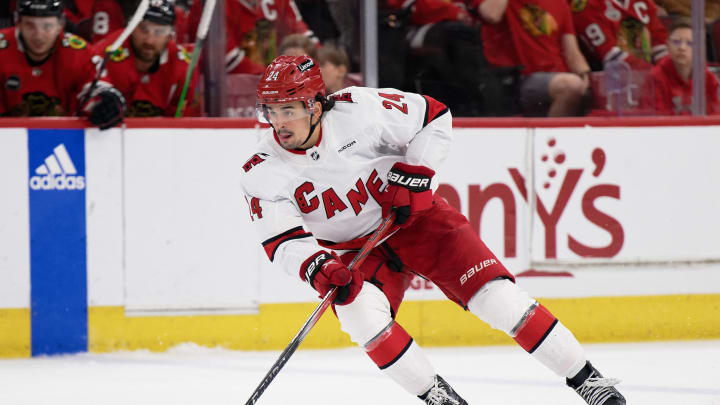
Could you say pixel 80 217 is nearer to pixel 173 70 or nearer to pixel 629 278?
pixel 173 70

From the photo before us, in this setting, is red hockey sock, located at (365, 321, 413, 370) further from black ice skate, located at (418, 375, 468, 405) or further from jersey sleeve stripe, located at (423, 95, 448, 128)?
jersey sleeve stripe, located at (423, 95, 448, 128)

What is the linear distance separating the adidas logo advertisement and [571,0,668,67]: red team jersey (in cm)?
213

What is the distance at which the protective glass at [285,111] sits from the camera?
8.63 ft

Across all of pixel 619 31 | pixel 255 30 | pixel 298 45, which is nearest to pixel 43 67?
pixel 255 30

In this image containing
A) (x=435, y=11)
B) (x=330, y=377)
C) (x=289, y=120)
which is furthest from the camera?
(x=435, y=11)

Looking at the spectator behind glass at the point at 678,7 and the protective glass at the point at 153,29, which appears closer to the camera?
the protective glass at the point at 153,29

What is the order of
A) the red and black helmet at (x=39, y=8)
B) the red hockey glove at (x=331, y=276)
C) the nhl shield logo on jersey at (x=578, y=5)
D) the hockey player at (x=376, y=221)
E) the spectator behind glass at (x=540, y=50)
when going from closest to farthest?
the red hockey glove at (x=331, y=276) → the hockey player at (x=376, y=221) → the red and black helmet at (x=39, y=8) → the spectator behind glass at (x=540, y=50) → the nhl shield logo on jersey at (x=578, y=5)

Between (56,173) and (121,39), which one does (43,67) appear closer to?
(121,39)

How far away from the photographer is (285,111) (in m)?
2.64

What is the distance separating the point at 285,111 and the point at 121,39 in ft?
5.09

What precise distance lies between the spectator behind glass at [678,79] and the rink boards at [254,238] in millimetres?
137

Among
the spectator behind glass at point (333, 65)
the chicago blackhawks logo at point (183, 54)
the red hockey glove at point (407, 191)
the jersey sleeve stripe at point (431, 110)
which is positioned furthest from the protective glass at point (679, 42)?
the chicago blackhawks logo at point (183, 54)

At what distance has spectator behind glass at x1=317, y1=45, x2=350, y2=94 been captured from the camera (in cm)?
404

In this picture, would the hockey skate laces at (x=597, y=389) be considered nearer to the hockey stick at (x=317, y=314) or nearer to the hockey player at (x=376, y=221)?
the hockey player at (x=376, y=221)
